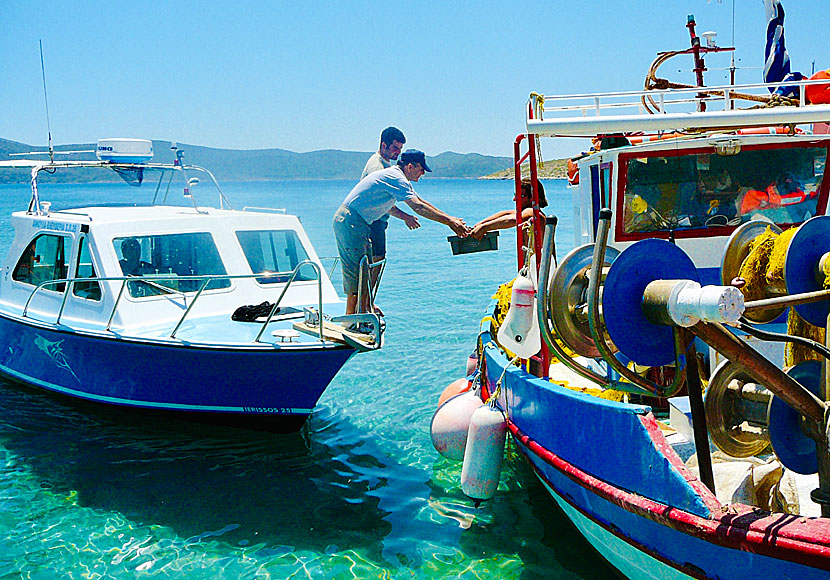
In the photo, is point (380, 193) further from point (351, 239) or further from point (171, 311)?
point (171, 311)

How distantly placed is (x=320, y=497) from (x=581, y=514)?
8.78ft

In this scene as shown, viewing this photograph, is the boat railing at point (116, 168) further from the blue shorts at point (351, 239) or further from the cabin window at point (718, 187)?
the cabin window at point (718, 187)

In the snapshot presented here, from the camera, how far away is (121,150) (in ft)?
34.1

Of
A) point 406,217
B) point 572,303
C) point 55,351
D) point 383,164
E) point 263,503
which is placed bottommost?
point 263,503

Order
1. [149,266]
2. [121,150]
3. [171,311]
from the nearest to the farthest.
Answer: [171,311] < [149,266] < [121,150]

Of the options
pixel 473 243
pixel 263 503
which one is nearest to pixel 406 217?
pixel 473 243

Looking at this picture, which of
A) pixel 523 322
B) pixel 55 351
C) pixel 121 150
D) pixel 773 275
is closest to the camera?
pixel 773 275

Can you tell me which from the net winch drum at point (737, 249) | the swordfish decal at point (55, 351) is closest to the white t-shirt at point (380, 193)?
the net winch drum at point (737, 249)

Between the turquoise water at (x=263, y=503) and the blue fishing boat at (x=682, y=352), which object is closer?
the blue fishing boat at (x=682, y=352)

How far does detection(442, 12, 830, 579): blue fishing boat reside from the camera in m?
3.56

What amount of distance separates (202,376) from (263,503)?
1.43 m

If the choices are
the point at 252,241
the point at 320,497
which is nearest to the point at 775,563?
the point at 320,497

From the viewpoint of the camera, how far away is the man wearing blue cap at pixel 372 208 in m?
6.68

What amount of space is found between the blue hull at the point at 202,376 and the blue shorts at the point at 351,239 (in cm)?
78
